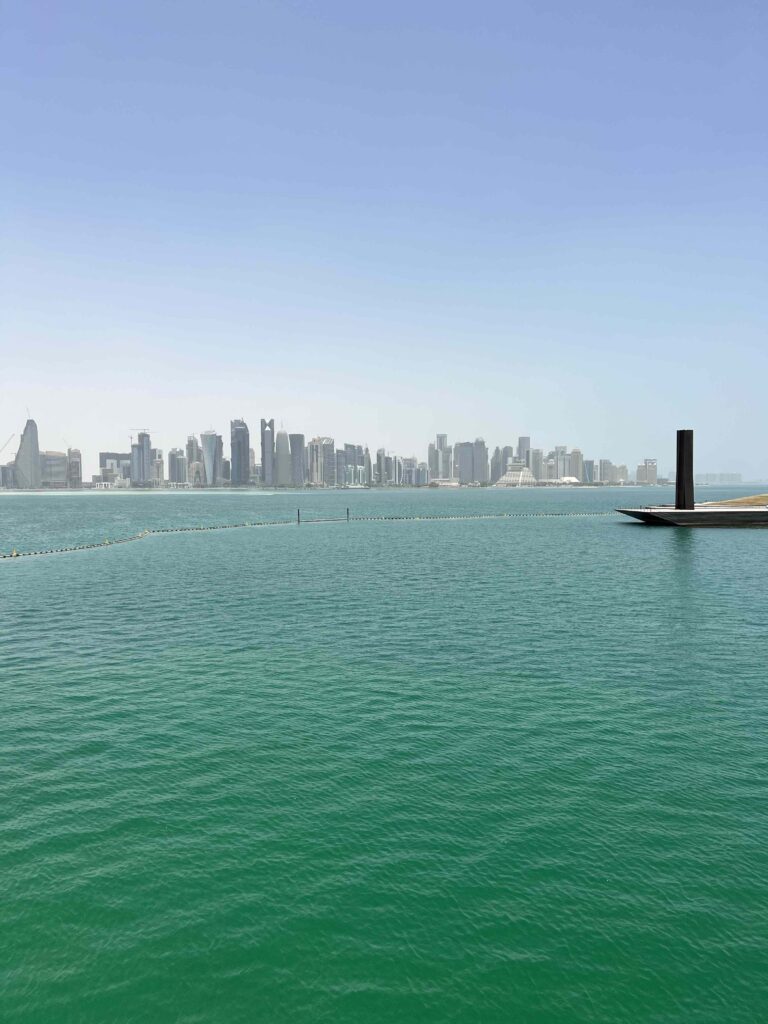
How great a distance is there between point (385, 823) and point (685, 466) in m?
137

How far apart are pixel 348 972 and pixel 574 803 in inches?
390

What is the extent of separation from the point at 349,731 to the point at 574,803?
10048 millimetres

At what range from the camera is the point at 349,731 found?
27.9m

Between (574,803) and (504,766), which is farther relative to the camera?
(504,766)

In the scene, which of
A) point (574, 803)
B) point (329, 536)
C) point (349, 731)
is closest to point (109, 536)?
point (329, 536)

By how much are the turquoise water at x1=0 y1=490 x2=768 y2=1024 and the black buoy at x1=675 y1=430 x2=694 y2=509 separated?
99504 mm

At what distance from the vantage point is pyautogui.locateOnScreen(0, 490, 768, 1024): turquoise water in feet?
46.0

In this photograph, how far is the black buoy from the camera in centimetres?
13762

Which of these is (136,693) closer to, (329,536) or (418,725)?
(418,725)

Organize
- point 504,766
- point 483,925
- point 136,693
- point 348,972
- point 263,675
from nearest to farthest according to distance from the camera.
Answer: point 348,972, point 483,925, point 504,766, point 136,693, point 263,675

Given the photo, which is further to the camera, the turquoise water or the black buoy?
the black buoy

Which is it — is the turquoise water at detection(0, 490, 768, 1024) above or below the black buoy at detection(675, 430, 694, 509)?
below

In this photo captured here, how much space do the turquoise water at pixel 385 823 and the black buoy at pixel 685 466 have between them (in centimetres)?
9950

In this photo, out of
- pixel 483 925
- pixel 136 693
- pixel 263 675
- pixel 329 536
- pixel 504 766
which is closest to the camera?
pixel 483 925
